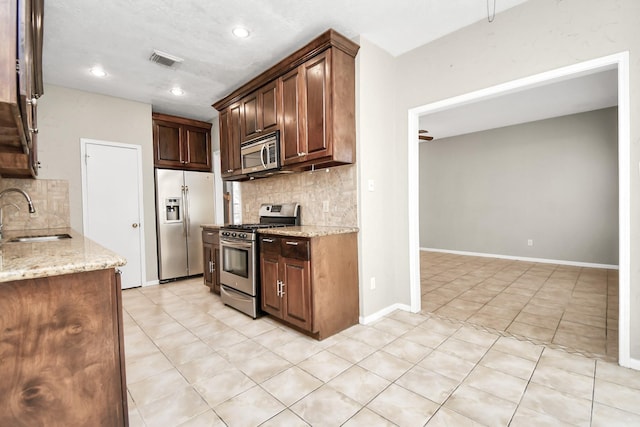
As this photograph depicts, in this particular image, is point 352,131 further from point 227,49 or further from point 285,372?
point 285,372

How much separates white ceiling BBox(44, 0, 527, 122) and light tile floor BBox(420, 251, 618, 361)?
2676 millimetres

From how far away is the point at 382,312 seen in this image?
9.58ft

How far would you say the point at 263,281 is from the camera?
281cm

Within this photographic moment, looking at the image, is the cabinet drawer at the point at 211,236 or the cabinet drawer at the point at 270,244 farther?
the cabinet drawer at the point at 211,236

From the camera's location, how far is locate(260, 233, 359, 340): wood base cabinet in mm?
2377

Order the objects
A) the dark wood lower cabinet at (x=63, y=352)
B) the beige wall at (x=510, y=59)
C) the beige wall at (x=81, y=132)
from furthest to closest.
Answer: the beige wall at (x=81, y=132) → the beige wall at (x=510, y=59) → the dark wood lower cabinet at (x=63, y=352)

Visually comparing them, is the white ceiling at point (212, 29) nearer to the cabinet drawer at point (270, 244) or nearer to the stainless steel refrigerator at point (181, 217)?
the stainless steel refrigerator at point (181, 217)

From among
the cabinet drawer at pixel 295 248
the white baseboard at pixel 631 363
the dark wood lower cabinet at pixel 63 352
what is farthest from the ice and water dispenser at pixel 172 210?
the white baseboard at pixel 631 363

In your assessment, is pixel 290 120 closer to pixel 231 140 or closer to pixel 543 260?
pixel 231 140

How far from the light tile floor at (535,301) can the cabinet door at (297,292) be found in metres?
1.40

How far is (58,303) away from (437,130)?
619 centimetres

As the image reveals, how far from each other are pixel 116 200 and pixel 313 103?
311cm

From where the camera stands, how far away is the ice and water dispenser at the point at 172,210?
171 inches

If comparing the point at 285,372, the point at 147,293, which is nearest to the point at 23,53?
the point at 285,372
